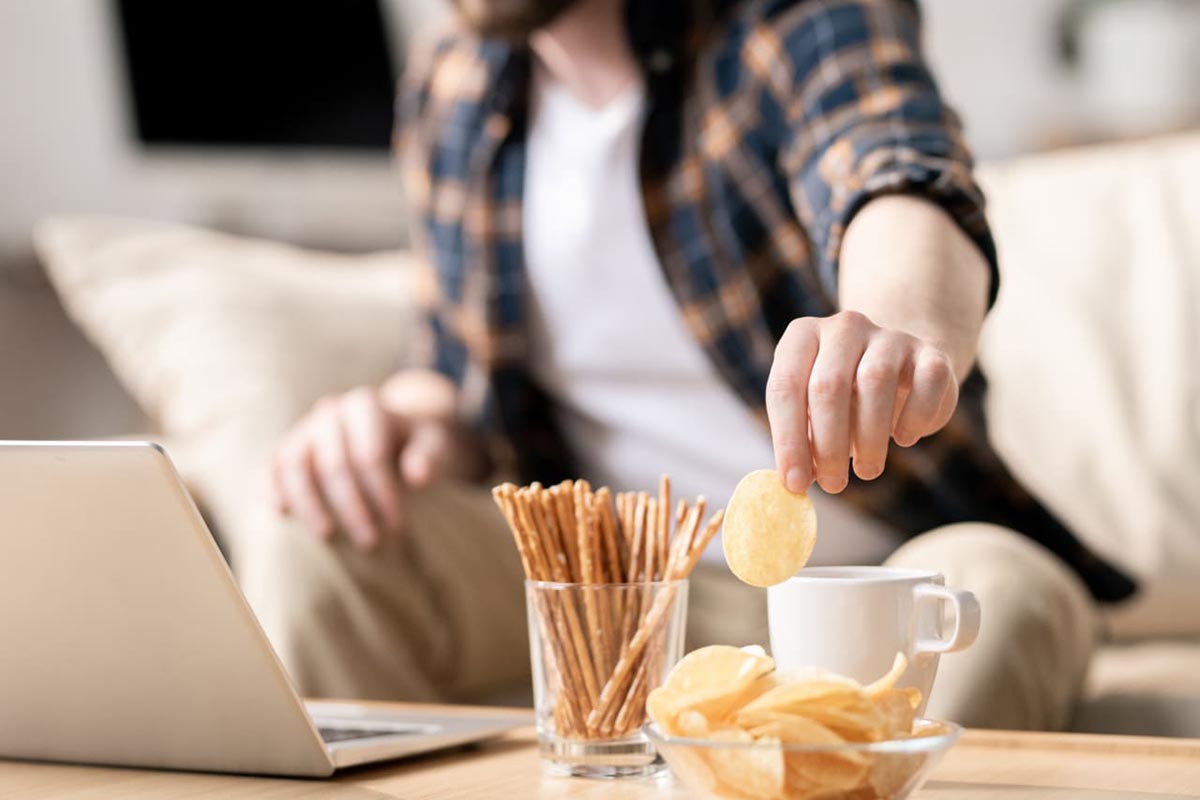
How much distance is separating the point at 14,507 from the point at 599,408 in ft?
2.67

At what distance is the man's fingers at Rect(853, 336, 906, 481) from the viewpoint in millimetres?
558

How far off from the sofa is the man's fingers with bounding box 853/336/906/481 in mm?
851

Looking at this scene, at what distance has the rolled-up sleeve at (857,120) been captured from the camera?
0.93 metres

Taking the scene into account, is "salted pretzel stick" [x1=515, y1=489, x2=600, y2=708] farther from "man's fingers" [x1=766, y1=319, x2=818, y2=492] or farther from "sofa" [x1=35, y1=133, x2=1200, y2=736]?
"sofa" [x1=35, y1=133, x2=1200, y2=736]

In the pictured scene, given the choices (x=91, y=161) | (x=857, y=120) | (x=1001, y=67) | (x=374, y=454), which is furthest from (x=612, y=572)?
(x=1001, y=67)

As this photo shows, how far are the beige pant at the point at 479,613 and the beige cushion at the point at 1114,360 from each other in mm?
202

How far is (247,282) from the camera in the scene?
1659 millimetres

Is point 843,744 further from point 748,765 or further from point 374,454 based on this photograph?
point 374,454

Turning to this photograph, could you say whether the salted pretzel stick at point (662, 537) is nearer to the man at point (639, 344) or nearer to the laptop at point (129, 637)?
the laptop at point (129, 637)

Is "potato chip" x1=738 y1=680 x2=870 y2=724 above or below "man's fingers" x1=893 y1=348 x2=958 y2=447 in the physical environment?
below

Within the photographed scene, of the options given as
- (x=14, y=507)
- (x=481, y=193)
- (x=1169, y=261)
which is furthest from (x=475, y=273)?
(x=14, y=507)

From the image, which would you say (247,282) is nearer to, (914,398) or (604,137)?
(604,137)

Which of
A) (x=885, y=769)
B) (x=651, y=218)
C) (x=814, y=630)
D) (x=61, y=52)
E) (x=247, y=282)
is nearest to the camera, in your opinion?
(x=885, y=769)

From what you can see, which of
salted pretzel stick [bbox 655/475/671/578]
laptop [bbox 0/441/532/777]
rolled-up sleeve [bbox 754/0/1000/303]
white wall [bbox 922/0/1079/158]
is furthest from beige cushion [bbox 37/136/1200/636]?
white wall [bbox 922/0/1079/158]
